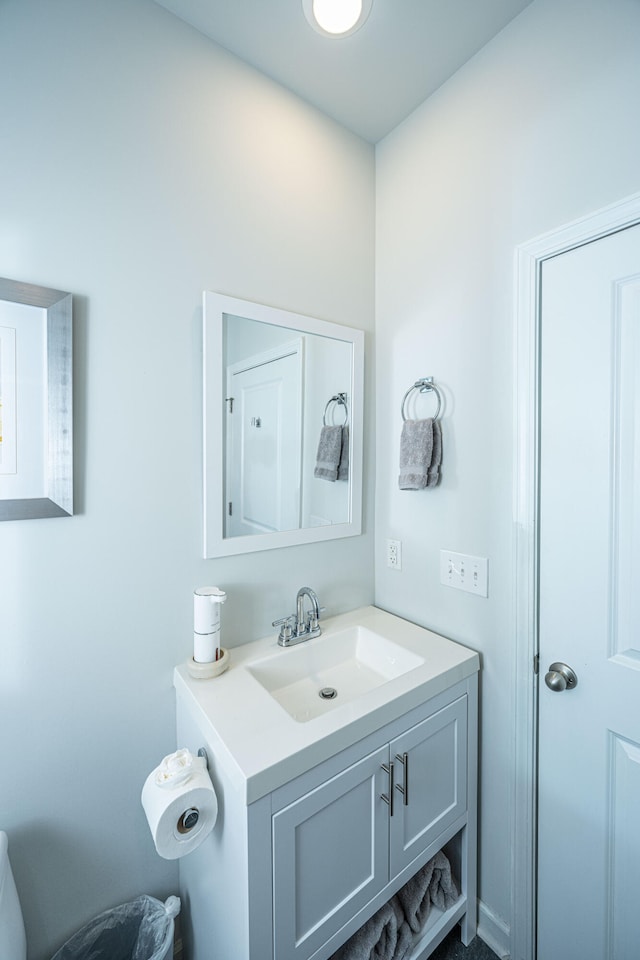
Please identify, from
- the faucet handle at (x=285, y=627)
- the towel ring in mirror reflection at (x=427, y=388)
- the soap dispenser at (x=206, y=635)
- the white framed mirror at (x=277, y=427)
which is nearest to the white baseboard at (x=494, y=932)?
the faucet handle at (x=285, y=627)

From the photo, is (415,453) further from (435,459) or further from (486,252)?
(486,252)

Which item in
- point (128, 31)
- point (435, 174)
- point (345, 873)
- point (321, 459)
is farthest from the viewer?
point (321, 459)

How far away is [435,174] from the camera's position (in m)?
1.41

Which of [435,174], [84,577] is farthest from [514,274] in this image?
[84,577]

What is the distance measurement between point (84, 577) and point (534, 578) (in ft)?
4.06

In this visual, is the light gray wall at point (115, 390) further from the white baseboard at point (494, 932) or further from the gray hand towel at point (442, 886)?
the white baseboard at point (494, 932)

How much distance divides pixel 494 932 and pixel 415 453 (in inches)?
60.5

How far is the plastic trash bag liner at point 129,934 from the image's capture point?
3.34 feet

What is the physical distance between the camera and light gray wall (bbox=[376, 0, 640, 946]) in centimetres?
102

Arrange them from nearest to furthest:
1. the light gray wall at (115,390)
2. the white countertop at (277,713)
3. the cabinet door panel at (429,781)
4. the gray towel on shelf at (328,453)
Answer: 1. the white countertop at (277,713)
2. the light gray wall at (115,390)
3. the cabinet door panel at (429,781)
4. the gray towel on shelf at (328,453)

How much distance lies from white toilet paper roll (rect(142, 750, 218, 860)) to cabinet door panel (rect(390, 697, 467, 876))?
475mm

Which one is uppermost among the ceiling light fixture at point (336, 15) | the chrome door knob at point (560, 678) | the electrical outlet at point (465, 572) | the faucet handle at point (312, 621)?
the ceiling light fixture at point (336, 15)

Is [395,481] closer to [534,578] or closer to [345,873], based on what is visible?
[534,578]

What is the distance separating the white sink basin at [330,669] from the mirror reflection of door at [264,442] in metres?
0.42
